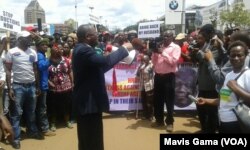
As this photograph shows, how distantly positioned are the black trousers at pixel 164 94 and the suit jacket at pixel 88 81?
2.77 meters

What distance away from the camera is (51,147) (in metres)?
5.88

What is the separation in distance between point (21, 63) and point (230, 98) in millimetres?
3796

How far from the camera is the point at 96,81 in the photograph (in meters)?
3.95

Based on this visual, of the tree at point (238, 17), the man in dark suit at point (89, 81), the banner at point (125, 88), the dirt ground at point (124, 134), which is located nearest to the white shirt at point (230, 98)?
the man in dark suit at point (89, 81)

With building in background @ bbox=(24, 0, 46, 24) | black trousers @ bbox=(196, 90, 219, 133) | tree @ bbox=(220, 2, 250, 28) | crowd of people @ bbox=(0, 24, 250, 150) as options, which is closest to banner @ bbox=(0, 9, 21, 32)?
crowd of people @ bbox=(0, 24, 250, 150)

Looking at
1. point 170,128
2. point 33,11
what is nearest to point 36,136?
point 170,128

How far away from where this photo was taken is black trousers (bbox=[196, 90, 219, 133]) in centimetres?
538

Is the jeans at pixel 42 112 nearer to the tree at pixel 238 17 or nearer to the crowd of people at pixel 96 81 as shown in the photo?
the crowd of people at pixel 96 81

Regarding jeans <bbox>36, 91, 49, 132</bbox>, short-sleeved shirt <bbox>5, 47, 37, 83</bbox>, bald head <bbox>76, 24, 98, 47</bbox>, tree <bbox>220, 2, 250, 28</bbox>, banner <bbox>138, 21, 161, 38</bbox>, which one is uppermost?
tree <bbox>220, 2, 250, 28</bbox>

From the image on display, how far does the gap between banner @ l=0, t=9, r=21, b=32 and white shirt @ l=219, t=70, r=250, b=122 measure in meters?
4.56

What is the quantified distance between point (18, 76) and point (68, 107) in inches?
64.9

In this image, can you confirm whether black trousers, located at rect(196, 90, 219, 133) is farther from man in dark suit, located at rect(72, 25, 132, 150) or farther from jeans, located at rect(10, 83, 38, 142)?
jeans, located at rect(10, 83, 38, 142)

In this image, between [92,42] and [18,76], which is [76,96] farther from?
[18,76]

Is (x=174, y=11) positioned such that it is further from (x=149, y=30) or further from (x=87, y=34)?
(x=87, y=34)
